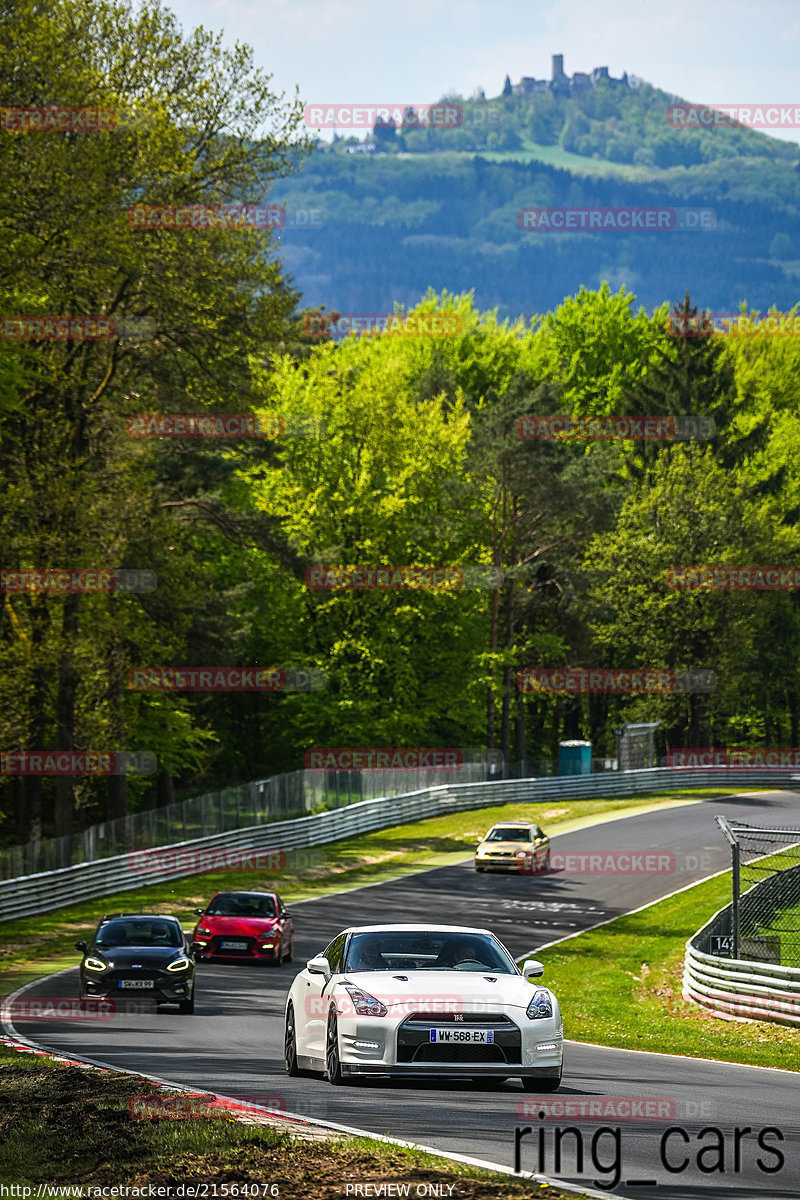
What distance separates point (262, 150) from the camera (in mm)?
37875

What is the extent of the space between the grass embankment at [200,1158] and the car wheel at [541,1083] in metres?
2.30

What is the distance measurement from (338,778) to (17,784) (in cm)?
1032

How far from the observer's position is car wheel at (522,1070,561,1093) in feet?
37.8

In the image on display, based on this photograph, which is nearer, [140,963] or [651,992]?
[140,963]

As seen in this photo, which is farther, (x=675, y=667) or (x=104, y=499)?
(x=675, y=667)

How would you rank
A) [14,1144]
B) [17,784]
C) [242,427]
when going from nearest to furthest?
[14,1144], [17,784], [242,427]

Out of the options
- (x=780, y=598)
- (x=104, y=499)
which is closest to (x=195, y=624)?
(x=104, y=499)

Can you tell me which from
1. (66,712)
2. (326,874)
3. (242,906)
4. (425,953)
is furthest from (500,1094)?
(326,874)

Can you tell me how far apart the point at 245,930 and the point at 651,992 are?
7.40m

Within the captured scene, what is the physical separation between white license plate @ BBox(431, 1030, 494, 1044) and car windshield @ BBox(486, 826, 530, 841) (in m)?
31.8

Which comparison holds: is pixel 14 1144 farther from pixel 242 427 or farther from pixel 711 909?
pixel 242 427

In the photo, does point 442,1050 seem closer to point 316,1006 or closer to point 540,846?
point 316,1006

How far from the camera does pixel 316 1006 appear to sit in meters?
12.4

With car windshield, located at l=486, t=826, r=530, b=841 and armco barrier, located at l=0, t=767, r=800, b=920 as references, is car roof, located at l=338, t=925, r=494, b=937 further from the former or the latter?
car windshield, located at l=486, t=826, r=530, b=841
